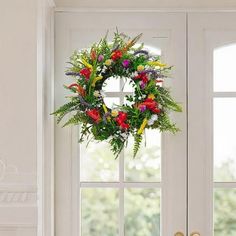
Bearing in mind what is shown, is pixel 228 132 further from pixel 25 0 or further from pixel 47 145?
pixel 25 0

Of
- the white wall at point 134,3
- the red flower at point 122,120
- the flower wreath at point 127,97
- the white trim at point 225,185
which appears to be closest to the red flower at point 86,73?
the flower wreath at point 127,97

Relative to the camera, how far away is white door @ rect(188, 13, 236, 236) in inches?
110

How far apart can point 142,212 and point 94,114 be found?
65cm

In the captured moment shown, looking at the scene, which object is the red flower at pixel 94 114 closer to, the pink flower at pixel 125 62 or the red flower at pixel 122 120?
the red flower at pixel 122 120

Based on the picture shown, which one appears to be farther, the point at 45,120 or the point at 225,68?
the point at 225,68

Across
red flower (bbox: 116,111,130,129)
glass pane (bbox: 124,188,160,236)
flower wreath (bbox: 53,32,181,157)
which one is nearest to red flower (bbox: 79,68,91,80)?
flower wreath (bbox: 53,32,181,157)

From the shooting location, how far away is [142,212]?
284cm

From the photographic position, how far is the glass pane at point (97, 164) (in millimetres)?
2834

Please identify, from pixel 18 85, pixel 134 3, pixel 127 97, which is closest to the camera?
A: pixel 18 85

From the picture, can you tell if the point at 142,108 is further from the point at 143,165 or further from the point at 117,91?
the point at 143,165

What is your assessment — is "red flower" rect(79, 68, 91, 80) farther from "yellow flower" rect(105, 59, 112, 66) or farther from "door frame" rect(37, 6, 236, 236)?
"door frame" rect(37, 6, 236, 236)

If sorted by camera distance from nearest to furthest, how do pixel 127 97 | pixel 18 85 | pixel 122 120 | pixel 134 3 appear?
pixel 18 85, pixel 122 120, pixel 127 97, pixel 134 3

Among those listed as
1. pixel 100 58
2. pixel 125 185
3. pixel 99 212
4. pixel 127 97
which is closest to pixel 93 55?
pixel 100 58

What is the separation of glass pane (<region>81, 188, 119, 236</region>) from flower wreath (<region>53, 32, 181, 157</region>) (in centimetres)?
32
